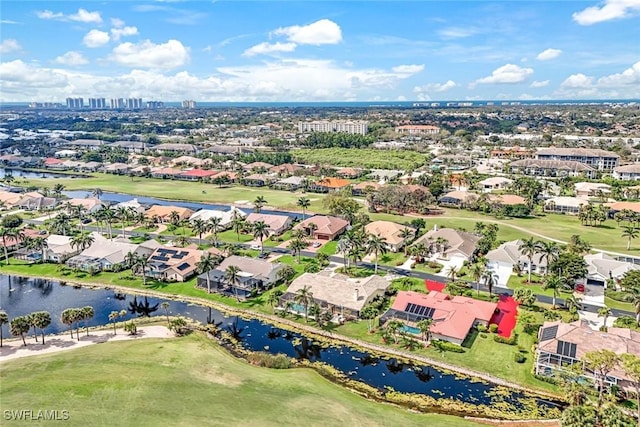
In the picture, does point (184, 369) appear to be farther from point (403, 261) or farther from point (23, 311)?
point (403, 261)

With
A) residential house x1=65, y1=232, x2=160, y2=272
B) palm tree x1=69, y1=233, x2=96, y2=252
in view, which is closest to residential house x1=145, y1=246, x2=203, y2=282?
residential house x1=65, y1=232, x2=160, y2=272

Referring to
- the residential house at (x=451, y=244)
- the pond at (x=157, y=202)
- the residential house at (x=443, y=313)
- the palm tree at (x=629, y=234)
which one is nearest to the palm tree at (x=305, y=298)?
the residential house at (x=443, y=313)

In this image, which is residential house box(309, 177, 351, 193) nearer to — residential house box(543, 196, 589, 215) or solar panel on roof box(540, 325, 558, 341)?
residential house box(543, 196, 589, 215)

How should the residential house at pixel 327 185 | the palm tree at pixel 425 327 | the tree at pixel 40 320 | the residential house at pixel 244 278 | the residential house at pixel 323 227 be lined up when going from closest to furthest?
1. the tree at pixel 40 320
2. the palm tree at pixel 425 327
3. the residential house at pixel 244 278
4. the residential house at pixel 323 227
5. the residential house at pixel 327 185

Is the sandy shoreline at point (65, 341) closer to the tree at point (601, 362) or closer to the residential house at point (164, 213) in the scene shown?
the tree at point (601, 362)

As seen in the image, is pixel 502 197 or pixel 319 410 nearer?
pixel 319 410

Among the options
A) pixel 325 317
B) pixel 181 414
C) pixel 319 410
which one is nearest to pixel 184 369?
pixel 181 414

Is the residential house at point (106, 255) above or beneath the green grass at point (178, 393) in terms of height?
above
